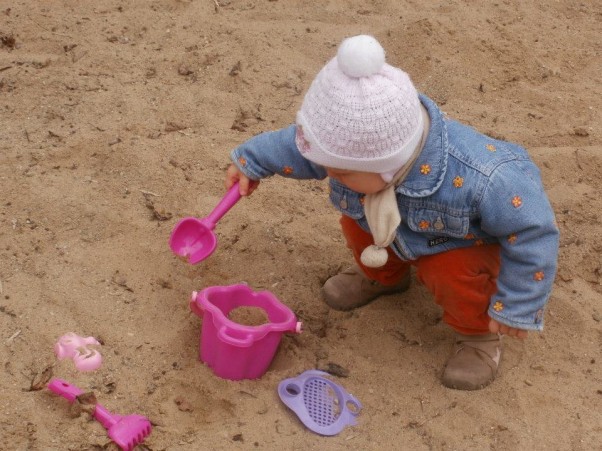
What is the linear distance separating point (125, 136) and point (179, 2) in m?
0.81

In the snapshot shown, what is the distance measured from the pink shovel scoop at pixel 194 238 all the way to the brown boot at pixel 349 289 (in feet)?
1.06

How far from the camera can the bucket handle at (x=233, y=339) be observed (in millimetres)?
1769

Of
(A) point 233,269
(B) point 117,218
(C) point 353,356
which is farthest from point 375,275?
(B) point 117,218

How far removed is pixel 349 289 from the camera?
213 centimetres

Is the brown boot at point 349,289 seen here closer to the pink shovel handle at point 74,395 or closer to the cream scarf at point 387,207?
the cream scarf at point 387,207

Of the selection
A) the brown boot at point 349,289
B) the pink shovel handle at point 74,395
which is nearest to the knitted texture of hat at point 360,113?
the brown boot at point 349,289

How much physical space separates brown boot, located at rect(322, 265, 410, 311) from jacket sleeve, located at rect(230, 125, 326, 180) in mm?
319

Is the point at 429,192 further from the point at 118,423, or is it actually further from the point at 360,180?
the point at 118,423

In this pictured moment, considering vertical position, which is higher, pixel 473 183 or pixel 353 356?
pixel 473 183

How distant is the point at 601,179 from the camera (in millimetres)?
2520

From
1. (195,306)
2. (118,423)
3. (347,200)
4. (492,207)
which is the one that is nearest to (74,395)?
(118,423)

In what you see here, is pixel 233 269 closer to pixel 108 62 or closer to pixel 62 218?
pixel 62 218

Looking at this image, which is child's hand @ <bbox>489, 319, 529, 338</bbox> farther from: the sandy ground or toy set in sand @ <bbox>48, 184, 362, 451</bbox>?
toy set in sand @ <bbox>48, 184, 362, 451</bbox>

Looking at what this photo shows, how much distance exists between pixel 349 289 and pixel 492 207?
0.55 metres
